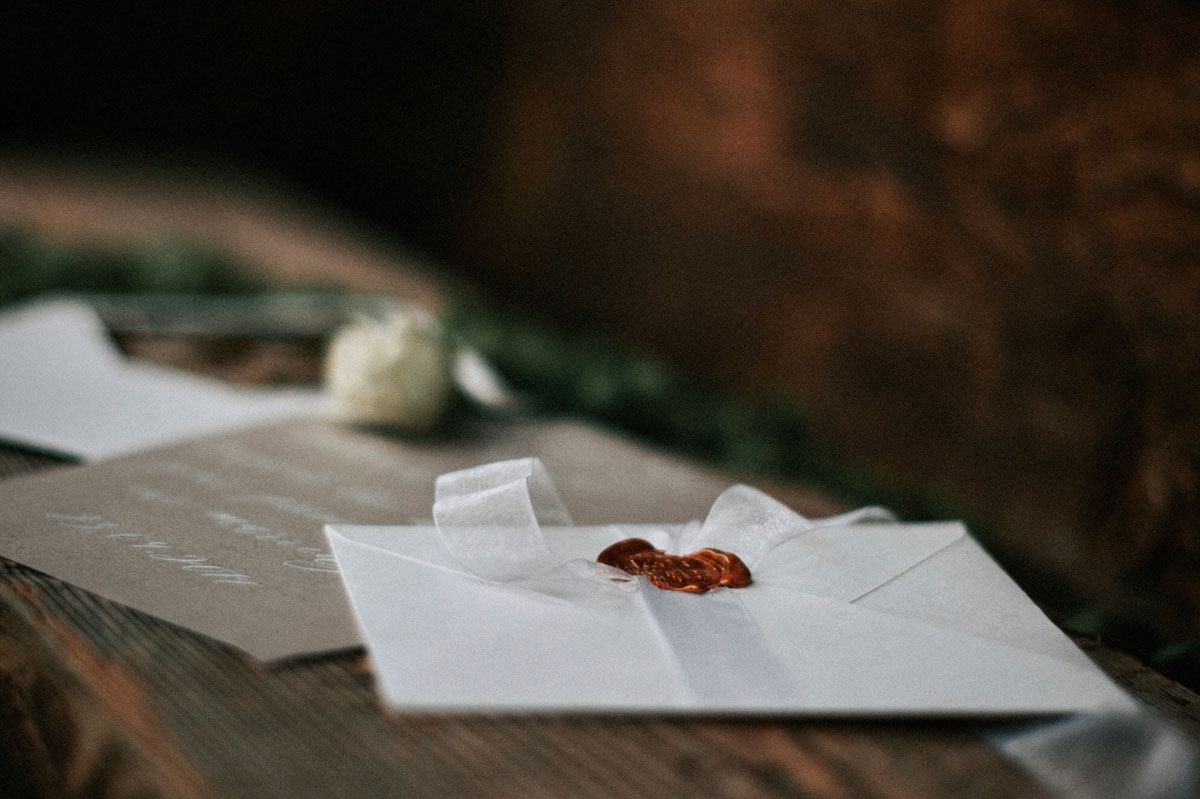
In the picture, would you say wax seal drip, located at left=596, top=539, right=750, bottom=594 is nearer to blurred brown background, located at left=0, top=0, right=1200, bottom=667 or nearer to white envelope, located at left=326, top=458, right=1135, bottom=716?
white envelope, located at left=326, top=458, right=1135, bottom=716

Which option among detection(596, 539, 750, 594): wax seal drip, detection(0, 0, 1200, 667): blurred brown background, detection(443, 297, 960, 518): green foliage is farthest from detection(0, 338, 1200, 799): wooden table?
detection(443, 297, 960, 518): green foliage

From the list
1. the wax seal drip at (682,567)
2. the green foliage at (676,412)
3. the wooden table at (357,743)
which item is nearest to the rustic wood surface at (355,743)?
the wooden table at (357,743)

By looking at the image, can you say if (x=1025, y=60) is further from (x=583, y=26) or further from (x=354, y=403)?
(x=583, y=26)

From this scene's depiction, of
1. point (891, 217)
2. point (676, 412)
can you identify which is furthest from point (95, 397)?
point (891, 217)

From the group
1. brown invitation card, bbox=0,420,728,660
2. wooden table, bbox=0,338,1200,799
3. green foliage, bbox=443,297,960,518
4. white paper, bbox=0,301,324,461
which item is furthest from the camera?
green foliage, bbox=443,297,960,518

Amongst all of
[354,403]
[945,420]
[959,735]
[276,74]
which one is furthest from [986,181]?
[276,74]

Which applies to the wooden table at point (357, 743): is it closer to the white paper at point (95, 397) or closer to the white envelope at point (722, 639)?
the white envelope at point (722, 639)
